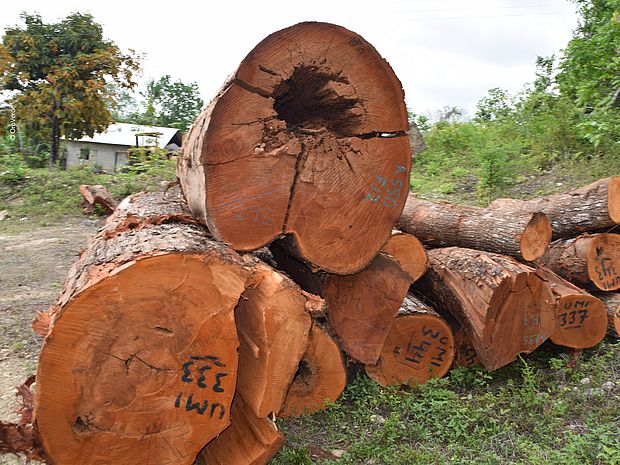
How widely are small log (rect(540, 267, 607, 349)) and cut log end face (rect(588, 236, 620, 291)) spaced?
300 mm

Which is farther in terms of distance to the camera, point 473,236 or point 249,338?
point 473,236

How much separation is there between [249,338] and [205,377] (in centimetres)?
29

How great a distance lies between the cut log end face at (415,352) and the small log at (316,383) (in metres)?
0.37

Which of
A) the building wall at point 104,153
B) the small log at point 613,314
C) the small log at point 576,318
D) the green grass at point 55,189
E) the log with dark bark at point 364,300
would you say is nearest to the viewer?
the log with dark bark at point 364,300

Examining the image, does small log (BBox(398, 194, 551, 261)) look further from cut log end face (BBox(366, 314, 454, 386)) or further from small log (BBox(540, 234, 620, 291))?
cut log end face (BBox(366, 314, 454, 386))

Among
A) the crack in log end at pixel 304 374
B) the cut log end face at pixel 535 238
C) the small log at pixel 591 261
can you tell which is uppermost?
the cut log end face at pixel 535 238

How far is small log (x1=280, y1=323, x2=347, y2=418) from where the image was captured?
10.2ft

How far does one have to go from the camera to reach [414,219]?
4641 mm

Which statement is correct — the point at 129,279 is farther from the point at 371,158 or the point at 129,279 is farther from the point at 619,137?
the point at 619,137

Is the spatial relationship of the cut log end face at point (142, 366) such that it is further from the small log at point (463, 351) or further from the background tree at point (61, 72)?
the background tree at point (61, 72)

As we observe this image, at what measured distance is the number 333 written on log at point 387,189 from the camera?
281cm

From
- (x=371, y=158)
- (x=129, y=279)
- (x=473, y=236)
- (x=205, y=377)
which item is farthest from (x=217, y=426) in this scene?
(x=473, y=236)

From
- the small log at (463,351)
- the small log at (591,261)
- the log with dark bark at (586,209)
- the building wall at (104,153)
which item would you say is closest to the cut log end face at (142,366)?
the small log at (463,351)

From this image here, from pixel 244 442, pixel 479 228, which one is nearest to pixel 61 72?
pixel 479 228
